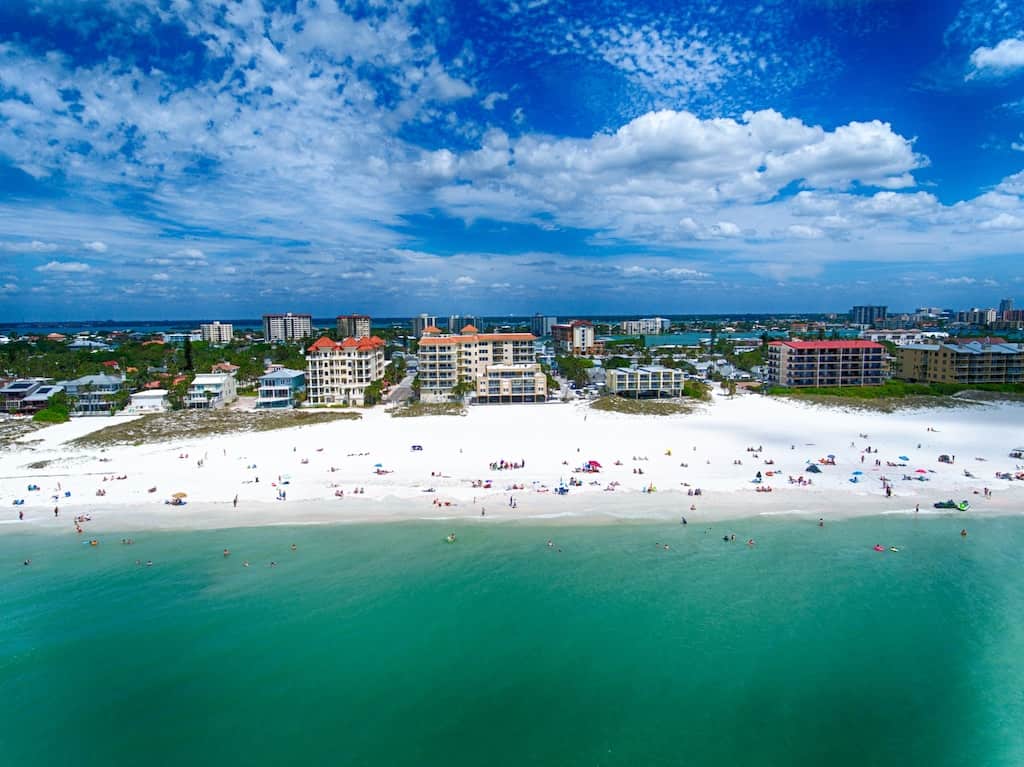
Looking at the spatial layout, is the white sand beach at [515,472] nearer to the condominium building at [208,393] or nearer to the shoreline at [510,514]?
the shoreline at [510,514]

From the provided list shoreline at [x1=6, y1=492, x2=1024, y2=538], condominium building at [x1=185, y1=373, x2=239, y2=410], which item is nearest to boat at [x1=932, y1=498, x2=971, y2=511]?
shoreline at [x1=6, y1=492, x2=1024, y2=538]

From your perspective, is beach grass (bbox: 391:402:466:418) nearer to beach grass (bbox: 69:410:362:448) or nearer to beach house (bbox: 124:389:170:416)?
beach grass (bbox: 69:410:362:448)

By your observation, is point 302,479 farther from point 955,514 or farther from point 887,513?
point 955,514

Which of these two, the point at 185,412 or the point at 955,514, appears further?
the point at 185,412

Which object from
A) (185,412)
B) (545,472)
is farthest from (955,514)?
(185,412)

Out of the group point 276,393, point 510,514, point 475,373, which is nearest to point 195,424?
point 276,393

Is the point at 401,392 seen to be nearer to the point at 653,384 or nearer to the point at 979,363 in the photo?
the point at 653,384
